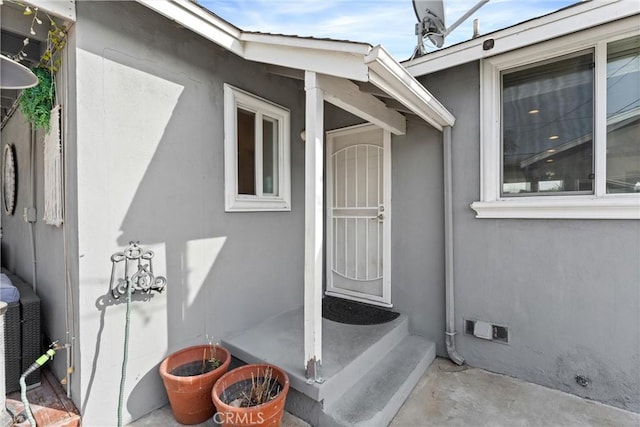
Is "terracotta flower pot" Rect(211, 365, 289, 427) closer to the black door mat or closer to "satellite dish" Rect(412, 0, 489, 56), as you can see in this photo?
the black door mat

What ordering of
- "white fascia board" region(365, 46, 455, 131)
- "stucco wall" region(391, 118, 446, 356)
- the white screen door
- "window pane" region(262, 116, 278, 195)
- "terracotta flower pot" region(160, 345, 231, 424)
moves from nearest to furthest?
"white fascia board" region(365, 46, 455, 131), "terracotta flower pot" region(160, 345, 231, 424), "stucco wall" region(391, 118, 446, 356), "window pane" region(262, 116, 278, 195), the white screen door

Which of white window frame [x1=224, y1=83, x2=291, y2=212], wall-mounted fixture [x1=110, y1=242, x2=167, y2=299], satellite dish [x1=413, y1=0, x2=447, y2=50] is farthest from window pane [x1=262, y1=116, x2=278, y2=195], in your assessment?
satellite dish [x1=413, y1=0, x2=447, y2=50]

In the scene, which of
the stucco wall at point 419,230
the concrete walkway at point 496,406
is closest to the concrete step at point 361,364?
the stucco wall at point 419,230

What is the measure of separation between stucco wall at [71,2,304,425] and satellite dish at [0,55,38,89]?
1.29 ft

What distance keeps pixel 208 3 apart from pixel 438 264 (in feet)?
11.6

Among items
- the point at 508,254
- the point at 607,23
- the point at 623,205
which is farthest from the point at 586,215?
the point at 607,23

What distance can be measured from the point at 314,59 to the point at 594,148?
8.46ft

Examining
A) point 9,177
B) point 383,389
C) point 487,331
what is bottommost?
point 383,389

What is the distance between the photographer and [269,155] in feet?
12.1

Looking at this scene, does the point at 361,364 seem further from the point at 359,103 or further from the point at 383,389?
the point at 359,103

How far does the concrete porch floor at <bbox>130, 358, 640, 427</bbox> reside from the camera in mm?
2432

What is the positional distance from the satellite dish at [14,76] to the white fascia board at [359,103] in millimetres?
1762

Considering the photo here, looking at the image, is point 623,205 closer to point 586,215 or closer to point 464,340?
point 586,215

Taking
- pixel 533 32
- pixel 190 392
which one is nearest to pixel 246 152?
pixel 190 392
